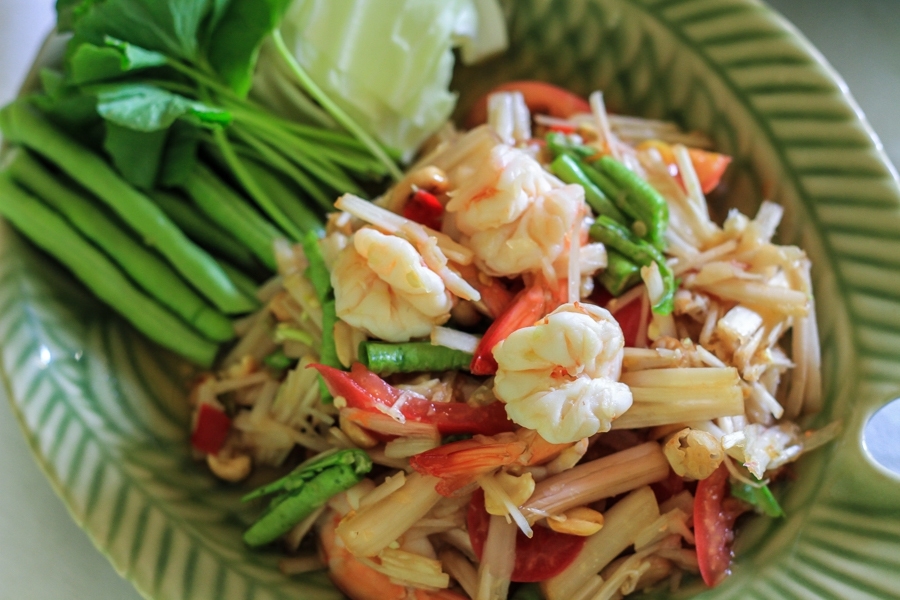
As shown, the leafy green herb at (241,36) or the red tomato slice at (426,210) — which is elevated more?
the leafy green herb at (241,36)

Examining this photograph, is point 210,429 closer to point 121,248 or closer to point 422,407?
point 121,248

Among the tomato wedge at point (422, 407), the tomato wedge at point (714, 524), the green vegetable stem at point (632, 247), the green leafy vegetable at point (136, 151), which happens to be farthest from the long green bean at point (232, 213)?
the tomato wedge at point (714, 524)

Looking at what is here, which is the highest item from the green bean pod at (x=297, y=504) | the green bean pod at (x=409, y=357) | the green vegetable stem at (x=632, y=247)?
the green vegetable stem at (x=632, y=247)

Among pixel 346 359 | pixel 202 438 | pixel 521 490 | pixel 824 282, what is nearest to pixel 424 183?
pixel 346 359

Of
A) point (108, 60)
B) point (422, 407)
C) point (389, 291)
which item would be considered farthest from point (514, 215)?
point (108, 60)

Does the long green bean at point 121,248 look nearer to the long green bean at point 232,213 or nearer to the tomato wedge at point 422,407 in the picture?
the long green bean at point 232,213

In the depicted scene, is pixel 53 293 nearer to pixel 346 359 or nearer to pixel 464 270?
pixel 346 359

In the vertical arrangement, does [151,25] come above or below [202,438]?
above
